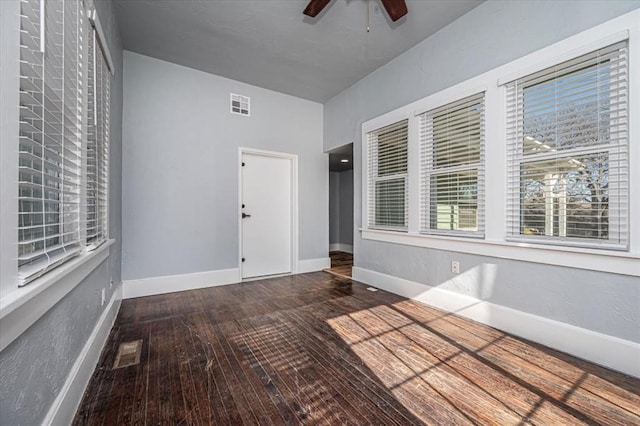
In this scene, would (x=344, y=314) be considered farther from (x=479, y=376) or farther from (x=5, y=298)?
(x=5, y=298)

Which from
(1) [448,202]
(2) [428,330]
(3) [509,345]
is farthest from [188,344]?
(1) [448,202]

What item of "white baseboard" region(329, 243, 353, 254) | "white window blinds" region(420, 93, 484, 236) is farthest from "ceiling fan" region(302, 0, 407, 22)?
"white baseboard" region(329, 243, 353, 254)

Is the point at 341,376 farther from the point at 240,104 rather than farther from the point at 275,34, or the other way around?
the point at 240,104

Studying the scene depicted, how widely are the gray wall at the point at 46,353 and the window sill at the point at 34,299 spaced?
0.17 ft

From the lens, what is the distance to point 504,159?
246 centimetres

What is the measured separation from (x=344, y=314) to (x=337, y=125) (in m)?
3.13

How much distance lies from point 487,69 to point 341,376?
2.93 metres

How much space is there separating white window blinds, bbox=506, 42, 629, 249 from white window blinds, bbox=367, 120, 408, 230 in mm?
1253

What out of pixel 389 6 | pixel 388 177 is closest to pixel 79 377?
pixel 389 6

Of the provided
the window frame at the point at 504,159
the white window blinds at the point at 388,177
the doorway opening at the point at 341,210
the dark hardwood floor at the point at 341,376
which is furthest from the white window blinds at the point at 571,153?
the doorway opening at the point at 341,210

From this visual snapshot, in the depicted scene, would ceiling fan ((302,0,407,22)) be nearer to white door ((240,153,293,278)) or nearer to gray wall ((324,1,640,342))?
gray wall ((324,1,640,342))

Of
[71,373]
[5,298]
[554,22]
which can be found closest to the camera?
[5,298]

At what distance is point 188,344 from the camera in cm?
221

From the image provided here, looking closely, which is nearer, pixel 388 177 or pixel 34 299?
pixel 34 299
